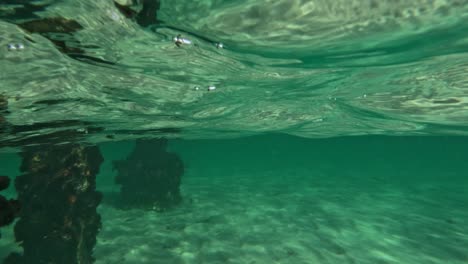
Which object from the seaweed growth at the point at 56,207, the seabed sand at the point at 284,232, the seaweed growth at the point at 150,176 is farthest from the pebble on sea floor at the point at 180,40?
the seaweed growth at the point at 150,176

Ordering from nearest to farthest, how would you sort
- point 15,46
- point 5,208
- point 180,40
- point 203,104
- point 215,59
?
point 5,208 → point 15,46 → point 180,40 → point 215,59 → point 203,104

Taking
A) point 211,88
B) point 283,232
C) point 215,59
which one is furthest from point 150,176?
point 215,59

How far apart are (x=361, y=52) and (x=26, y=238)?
12.7 m

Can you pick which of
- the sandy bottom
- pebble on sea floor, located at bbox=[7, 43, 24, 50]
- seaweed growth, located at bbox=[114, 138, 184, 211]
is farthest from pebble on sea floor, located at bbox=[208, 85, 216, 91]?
seaweed growth, located at bbox=[114, 138, 184, 211]

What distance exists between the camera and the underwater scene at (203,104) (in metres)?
6.99

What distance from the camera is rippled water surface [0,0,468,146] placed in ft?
22.1

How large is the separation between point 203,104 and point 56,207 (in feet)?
23.8

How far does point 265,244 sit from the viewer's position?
13562 millimetres

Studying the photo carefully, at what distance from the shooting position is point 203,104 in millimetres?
14992

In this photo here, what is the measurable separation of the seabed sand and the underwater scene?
0.34 ft

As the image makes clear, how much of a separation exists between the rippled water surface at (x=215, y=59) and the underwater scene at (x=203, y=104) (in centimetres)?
5

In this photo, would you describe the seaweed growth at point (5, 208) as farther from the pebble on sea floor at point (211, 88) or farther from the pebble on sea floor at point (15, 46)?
the pebble on sea floor at point (211, 88)

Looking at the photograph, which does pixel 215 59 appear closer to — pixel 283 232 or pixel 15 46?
pixel 15 46

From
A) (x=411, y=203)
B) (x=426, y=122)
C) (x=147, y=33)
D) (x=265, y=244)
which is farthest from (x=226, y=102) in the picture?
(x=411, y=203)
